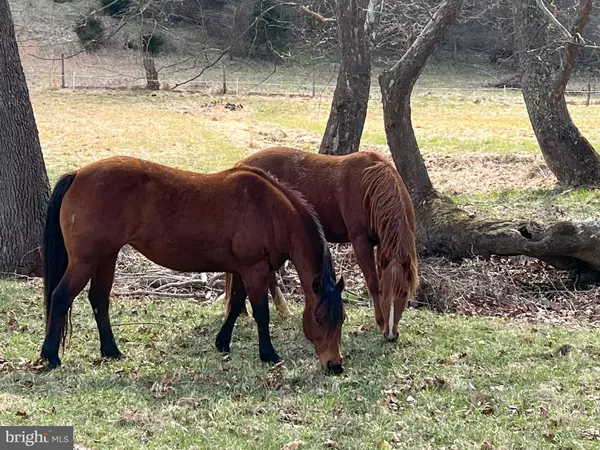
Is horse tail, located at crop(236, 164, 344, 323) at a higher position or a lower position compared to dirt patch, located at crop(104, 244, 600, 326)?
higher

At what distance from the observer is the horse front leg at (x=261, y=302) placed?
19.4ft

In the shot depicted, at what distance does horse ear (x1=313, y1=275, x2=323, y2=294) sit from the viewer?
5.67 metres

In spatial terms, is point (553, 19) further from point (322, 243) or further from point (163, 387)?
point (163, 387)

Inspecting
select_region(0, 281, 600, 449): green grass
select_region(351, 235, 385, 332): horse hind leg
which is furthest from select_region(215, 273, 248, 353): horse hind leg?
select_region(351, 235, 385, 332): horse hind leg

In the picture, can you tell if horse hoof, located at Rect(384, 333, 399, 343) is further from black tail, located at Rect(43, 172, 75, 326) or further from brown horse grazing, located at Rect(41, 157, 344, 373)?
black tail, located at Rect(43, 172, 75, 326)

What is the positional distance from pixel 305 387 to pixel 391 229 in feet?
6.58

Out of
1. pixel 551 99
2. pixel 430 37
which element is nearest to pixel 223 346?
pixel 430 37

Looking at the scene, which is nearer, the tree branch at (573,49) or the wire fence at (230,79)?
the tree branch at (573,49)

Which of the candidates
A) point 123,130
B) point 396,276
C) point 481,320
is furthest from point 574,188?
point 123,130

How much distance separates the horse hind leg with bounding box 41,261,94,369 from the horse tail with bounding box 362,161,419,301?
105 inches

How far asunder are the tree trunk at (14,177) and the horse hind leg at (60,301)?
11.6 feet

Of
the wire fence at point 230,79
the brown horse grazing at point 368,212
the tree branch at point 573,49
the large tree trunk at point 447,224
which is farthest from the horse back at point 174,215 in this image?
the wire fence at point 230,79

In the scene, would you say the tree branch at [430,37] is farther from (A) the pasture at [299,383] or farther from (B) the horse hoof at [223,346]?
(B) the horse hoof at [223,346]

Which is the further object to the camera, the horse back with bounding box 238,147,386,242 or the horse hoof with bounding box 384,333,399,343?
the horse back with bounding box 238,147,386,242
